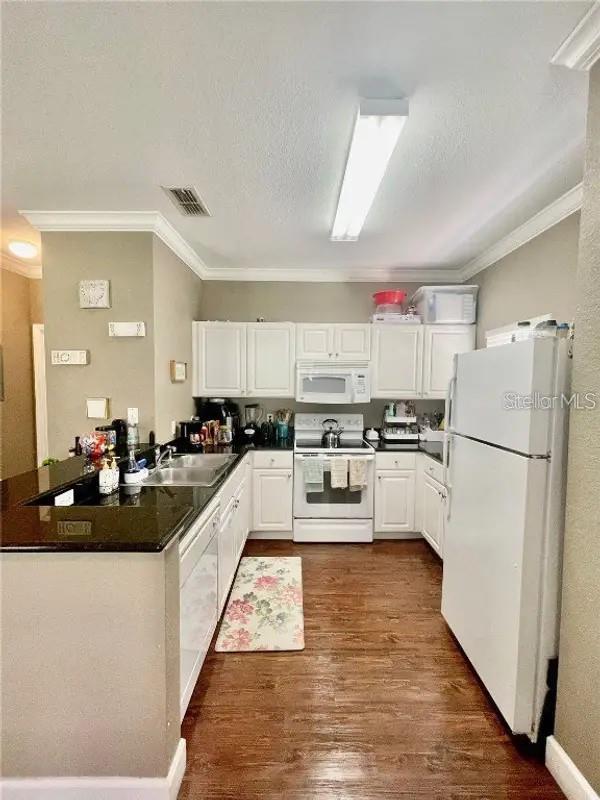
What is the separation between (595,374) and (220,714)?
6.92 feet

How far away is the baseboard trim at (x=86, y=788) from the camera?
117 centimetres

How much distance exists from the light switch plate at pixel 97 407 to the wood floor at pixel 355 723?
5.85 feet

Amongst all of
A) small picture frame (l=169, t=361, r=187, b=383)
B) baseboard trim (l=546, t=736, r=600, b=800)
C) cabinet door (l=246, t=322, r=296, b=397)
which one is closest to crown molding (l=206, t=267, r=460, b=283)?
cabinet door (l=246, t=322, r=296, b=397)

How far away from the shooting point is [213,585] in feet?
6.25

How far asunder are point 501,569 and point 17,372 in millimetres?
4226

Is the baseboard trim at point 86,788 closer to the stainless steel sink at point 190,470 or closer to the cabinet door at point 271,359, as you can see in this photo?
the stainless steel sink at point 190,470

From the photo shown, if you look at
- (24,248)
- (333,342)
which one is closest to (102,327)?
(24,248)

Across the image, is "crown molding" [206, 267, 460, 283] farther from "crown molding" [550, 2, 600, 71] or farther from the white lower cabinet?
"crown molding" [550, 2, 600, 71]

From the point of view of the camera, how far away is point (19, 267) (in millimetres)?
3371

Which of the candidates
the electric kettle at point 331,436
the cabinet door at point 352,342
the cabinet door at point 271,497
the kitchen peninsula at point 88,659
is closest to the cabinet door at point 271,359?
the cabinet door at point 352,342

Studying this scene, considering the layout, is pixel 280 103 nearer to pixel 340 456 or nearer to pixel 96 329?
pixel 96 329

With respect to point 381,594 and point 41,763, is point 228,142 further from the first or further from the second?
point 381,594

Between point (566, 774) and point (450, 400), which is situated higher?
point (450, 400)

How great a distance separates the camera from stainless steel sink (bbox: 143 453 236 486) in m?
2.43
